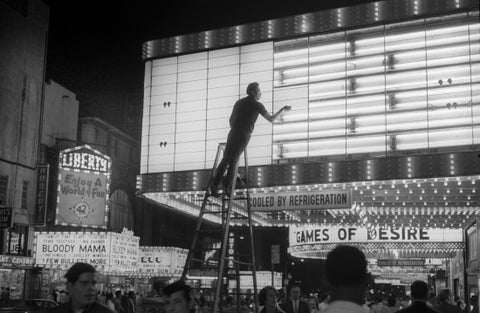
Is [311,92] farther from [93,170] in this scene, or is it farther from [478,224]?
[93,170]

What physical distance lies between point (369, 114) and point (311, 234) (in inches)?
458

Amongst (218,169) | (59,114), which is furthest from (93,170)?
(218,169)

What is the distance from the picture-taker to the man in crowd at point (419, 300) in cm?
600

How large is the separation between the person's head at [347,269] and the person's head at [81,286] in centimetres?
286

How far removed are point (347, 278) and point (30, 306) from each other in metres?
19.4

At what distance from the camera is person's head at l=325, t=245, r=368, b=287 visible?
330 cm

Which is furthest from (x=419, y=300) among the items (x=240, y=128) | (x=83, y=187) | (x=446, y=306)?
(x=83, y=187)

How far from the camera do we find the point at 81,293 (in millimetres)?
5586

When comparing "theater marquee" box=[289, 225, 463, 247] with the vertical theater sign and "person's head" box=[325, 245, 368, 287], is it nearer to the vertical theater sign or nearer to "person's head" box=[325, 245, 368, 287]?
the vertical theater sign

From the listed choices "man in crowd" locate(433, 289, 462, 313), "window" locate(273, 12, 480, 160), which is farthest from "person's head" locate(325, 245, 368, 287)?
"window" locate(273, 12, 480, 160)

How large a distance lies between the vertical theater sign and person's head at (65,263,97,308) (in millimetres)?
31453

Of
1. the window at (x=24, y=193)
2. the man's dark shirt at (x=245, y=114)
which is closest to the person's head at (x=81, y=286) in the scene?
the man's dark shirt at (x=245, y=114)

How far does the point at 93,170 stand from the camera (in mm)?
37719

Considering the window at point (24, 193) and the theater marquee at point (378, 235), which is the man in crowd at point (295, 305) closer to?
the theater marquee at point (378, 235)
